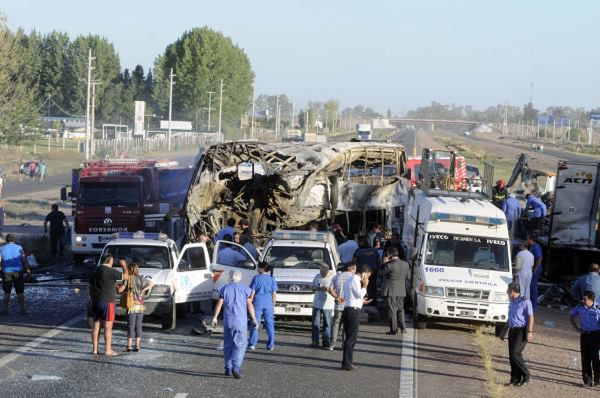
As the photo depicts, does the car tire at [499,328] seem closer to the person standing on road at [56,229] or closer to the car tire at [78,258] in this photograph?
the car tire at [78,258]

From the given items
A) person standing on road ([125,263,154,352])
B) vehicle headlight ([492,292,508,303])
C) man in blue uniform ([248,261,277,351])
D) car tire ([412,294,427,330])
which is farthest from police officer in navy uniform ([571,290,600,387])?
person standing on road ([125,263,154,352])

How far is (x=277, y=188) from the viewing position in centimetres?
2670

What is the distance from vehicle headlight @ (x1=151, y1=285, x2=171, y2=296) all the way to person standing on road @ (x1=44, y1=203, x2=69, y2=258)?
12.3 m

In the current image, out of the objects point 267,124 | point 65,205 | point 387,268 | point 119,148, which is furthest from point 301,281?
point 267,124

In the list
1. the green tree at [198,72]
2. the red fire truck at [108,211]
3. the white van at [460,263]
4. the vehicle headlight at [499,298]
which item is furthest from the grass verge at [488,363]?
the green tree at [198,72]

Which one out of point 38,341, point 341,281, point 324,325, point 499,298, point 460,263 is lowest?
point 38,341

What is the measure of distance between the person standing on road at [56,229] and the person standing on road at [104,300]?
46.2 feet

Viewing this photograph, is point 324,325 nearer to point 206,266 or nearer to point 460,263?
point 206,266

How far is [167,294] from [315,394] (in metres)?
5.69

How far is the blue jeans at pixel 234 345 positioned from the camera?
1447cm

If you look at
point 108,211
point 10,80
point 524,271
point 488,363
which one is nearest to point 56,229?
point 108,211

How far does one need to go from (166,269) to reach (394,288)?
441 centimetres

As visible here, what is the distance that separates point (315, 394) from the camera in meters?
13.8

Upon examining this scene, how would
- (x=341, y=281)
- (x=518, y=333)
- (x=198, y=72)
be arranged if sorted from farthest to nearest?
(x=198, y=72) → (x=341, y=281) → (x=518, y=333)
